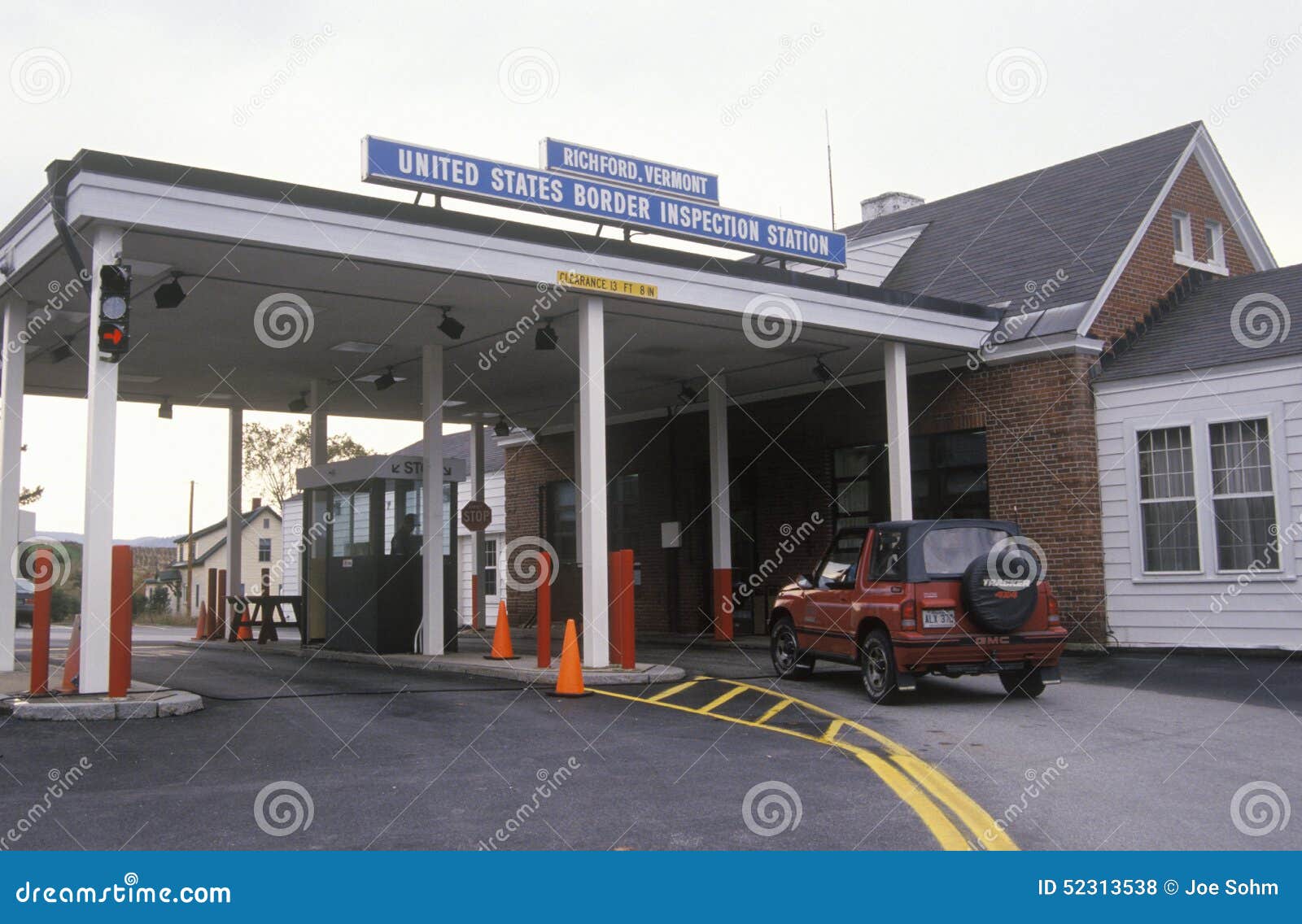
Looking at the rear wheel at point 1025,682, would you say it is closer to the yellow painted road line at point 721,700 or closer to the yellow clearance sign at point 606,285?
the yellow painted road line at point 721,700

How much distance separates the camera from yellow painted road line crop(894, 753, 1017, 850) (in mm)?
6113

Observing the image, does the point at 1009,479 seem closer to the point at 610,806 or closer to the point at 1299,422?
the point at 1299,422

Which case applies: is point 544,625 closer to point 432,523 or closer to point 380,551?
point 432,523

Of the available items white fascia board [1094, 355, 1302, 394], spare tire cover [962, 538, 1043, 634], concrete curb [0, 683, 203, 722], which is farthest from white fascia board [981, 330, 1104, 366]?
concrete curb [0, 683, 203, 722]

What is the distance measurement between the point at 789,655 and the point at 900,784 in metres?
6.39

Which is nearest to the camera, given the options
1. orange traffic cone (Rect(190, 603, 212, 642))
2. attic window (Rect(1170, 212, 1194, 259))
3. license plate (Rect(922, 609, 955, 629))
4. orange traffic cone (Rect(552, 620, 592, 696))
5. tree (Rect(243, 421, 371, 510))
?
license plate (Rect(922, 609, 955, 629))

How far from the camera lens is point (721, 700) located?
474 inches

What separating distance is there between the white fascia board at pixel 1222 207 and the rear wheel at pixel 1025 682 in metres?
7.67

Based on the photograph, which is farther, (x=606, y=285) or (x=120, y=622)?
(x=606, y=285)

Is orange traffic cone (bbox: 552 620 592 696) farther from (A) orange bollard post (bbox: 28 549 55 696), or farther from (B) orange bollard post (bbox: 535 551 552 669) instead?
(A) orange bollard post (bbox: 28 549 55 696)

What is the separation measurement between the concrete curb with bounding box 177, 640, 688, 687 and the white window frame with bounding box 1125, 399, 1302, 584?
284 inches

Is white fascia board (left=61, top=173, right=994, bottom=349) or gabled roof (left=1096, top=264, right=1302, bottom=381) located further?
gabled roof (left=1096, top=264, right=1302, bottom=381)

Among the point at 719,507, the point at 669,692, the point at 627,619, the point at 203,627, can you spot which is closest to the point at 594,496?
the point at 627,619

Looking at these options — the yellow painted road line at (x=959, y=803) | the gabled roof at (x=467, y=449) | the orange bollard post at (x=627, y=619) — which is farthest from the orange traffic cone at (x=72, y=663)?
the gabled roof at (x=467, y=449)
